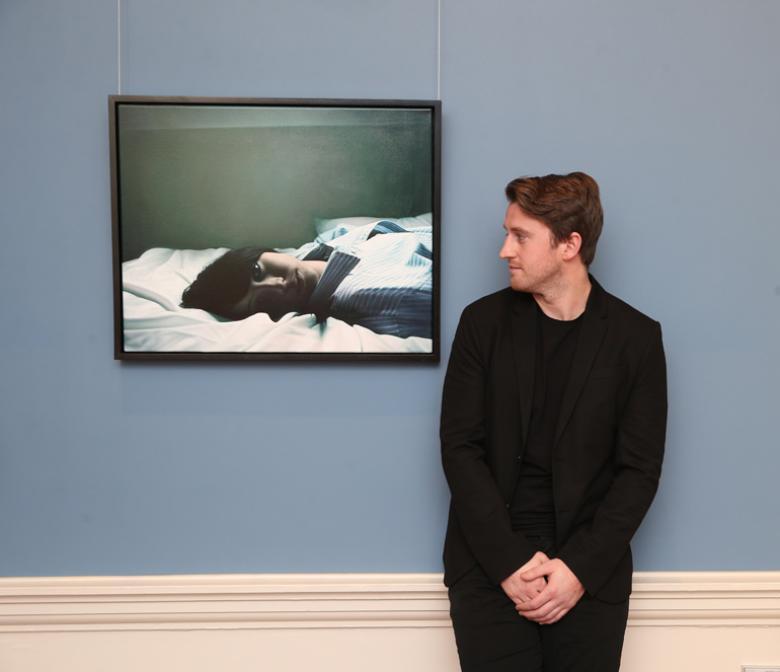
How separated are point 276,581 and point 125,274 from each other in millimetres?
968

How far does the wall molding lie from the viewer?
2174 mm

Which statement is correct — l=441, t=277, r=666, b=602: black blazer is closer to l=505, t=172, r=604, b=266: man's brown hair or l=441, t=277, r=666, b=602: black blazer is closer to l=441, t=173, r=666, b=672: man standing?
l=441, t=173, r=666, b=672: man standing

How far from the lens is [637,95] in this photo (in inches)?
85.0

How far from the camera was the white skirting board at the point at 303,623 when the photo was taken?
2.18 metres

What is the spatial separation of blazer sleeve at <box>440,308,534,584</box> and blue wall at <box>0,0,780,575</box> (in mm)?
231

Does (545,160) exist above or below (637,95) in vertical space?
below

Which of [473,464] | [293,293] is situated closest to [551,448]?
[473,464]

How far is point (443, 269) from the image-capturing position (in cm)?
218

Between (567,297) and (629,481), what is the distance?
0.48 m

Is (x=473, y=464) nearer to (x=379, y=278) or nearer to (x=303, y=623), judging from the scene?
(x=379, y=278)

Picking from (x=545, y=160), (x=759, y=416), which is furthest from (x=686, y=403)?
(x=545, y=160)

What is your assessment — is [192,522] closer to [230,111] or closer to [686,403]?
[230,111]

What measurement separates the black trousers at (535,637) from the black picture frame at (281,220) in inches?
28.2

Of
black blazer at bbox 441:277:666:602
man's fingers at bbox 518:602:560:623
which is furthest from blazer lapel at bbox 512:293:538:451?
man's fingers at bbox 518:602:560:623
